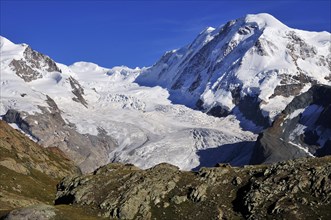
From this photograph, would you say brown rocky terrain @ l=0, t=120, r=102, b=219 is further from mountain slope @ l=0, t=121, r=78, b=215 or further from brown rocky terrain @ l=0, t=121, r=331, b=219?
brown rocky terrain @ l=0, t=121, r=331, b=219

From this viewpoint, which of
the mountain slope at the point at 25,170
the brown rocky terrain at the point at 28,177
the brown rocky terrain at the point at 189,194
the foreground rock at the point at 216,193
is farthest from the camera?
the mountain slope at the point at 25,170

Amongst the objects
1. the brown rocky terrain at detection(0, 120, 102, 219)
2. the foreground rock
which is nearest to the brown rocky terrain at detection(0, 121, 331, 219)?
the foreground rock

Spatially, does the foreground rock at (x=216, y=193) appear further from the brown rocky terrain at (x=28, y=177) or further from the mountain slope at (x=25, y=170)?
the mountain slope at (x=25, y=170)

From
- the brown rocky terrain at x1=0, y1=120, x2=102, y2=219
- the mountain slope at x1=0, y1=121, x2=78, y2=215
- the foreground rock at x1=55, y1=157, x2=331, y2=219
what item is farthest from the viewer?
the mountain slope at x1=0, y1=121, x2=78, y2=215

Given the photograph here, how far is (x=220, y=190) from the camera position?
9794 centimetres

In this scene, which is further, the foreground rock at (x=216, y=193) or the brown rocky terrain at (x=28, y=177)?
the brown rocky terrain at (x=28, y=177)

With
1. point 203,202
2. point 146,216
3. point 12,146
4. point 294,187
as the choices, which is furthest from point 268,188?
point 12,146

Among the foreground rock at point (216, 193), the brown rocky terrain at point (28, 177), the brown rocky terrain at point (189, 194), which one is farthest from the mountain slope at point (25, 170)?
the foreground rock at point (216, 193)

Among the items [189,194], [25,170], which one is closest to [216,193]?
[189,194]

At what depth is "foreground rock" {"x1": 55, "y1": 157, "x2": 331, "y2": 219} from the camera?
8981cm

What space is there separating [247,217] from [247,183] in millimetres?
9023

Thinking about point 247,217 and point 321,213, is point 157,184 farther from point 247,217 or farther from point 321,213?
point 321,213

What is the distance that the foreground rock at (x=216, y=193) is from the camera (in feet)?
295

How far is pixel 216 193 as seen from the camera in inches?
3834
